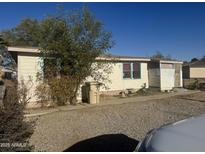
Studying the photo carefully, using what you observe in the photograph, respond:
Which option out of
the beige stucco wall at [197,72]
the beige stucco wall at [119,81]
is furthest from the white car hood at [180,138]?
the beige stucco wall at [197,72]

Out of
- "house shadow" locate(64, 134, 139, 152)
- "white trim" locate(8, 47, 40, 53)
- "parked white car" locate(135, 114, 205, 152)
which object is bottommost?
"house shadow" locate(64, 134, 139, 152)

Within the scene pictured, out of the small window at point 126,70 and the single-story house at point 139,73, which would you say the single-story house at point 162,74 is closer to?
the single-story house at point 139,73

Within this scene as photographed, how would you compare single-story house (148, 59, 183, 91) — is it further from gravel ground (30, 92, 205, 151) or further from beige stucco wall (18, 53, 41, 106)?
beige stucco wall (18, 53, 41, 106)

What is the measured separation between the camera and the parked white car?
89.9 inches

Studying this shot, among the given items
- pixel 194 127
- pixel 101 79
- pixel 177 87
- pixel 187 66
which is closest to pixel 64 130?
pixel 194 127

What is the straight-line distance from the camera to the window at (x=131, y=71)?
17.6 meters

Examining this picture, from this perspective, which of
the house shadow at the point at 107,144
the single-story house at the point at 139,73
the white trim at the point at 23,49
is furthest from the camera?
the single-story house at the point at 139,73

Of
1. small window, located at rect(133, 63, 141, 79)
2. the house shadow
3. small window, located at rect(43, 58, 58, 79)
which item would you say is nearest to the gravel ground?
the house shadow

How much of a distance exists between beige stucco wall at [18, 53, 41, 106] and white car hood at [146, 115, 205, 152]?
10169mm

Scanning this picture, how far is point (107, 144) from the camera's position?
5.54 m

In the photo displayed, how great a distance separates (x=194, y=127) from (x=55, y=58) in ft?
33.9

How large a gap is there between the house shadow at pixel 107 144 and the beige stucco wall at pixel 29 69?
6970 millimetres

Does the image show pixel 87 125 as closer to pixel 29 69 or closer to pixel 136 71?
pixel 29 69

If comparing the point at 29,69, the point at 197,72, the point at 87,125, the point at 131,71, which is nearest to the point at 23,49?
the point at 29,69
